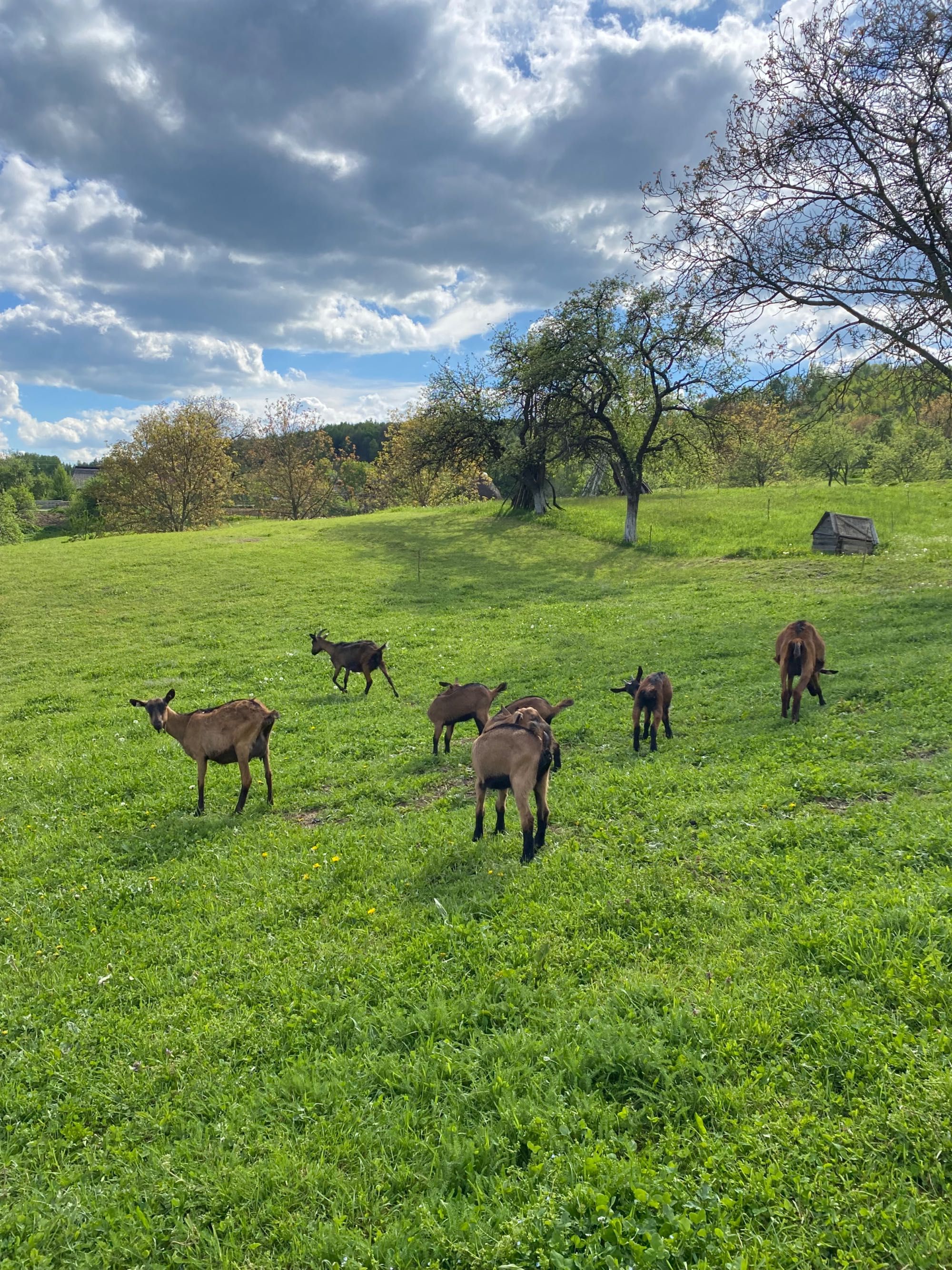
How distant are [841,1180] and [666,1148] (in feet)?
2.68

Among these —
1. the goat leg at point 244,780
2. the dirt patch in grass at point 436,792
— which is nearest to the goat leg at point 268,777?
the goat leg at point 244,780

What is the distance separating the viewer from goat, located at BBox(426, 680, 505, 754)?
34.0 feet

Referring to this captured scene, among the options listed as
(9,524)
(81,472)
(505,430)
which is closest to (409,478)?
(505,430)

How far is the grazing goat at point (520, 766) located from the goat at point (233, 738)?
3366 millimetres

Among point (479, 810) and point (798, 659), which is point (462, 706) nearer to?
point (479, 810)

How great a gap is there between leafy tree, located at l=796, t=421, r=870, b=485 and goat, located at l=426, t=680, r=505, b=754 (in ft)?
196

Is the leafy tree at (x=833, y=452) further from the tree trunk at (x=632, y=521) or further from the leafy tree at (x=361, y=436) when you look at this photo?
the leafy tree at (x=361, y=436)

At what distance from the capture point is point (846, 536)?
2942cm

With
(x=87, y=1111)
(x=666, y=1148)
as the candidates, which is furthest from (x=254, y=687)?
(x=666, y=1148)

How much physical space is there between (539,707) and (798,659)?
4.18m

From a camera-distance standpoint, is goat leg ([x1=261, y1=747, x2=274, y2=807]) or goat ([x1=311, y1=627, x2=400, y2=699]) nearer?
goat leg ([x1=261, y1=747, x2=274, y2=807])

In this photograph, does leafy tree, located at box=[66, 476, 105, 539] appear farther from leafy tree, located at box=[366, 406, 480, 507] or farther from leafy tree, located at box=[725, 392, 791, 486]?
leafy tree, located at box=[725, 392, 791, 486]

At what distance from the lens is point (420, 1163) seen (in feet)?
12.0

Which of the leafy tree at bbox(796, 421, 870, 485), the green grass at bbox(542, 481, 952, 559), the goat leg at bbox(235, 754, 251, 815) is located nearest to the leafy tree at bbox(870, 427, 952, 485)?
the leafy tree at bbox(796, 421, 870, 485)
